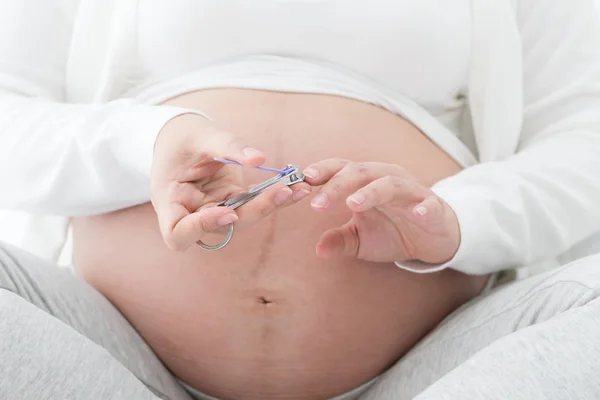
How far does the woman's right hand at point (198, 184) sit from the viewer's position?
585 millimetres

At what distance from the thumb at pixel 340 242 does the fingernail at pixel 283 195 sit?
11 centimetres

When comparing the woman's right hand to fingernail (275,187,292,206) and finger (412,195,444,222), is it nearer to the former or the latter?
fingernail (275,187,292,206)

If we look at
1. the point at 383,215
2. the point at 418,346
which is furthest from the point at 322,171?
the point at 418,346

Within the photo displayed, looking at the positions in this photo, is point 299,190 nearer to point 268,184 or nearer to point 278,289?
point 268,184

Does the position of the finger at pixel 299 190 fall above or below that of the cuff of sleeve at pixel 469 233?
above

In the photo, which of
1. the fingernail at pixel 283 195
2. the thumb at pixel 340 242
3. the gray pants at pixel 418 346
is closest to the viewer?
the gray pants at pixel 418 346

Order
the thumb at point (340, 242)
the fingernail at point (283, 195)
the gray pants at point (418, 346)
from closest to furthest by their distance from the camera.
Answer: the gray pants at point (418, 346)
the fingernail at point (283, 195)
the thumb at point (340, 242)

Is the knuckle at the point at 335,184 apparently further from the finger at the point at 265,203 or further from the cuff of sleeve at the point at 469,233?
the cuff of sleeve at the point at 469,233

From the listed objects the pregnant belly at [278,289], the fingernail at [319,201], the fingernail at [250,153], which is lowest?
the pregnant belly at [278,289]

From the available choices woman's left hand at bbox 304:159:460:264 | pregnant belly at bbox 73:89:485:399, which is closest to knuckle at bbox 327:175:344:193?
woman's left hand at bbox 304:159:460:264

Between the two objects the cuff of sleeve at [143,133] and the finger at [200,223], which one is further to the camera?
the cuff of sleeve at [143,133]

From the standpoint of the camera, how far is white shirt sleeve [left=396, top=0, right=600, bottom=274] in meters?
0.76

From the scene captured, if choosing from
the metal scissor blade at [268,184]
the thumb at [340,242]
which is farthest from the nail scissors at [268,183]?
the thumb at [340,242]

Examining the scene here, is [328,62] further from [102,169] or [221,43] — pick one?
[102,169]
